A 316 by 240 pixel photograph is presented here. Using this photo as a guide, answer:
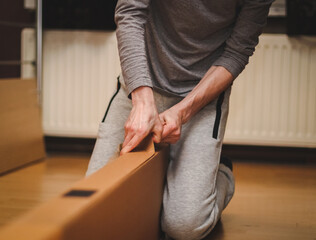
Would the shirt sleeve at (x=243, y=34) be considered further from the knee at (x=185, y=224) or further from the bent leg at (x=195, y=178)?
the knee at (x=185, y=224)

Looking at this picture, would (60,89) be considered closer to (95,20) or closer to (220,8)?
(95,20)

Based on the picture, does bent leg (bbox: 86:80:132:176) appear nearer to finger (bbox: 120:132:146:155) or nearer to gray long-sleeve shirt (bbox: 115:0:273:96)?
gray long-sleeve shirt (bbox: 115:0:273:96)

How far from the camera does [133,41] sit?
1262 mm

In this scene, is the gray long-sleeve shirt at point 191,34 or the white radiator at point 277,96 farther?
the white radiator at point 277,96

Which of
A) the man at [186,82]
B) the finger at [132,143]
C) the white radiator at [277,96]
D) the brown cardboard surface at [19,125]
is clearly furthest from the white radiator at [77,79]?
the finger at [132,143]

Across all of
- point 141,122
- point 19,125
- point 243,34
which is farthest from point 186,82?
point 19,125

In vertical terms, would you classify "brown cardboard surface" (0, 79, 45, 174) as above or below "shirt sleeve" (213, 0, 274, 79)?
below

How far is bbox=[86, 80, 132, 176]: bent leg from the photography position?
1368mm

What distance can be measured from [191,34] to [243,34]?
15cm

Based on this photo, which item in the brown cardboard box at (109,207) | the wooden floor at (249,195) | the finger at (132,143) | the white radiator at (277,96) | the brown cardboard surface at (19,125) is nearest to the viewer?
the brown cardboard box at (109,207)

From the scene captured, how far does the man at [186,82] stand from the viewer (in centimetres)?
128

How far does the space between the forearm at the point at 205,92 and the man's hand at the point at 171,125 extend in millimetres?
21

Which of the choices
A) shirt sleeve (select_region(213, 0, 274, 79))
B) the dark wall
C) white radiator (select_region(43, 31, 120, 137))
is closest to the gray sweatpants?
shirt sleeve (select_region(213, 0, 274, 79))

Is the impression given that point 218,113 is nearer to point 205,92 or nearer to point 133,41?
point 205,92
